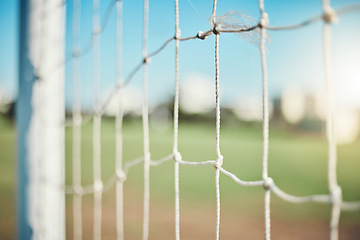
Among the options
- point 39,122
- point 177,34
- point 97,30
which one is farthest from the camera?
point 97,30

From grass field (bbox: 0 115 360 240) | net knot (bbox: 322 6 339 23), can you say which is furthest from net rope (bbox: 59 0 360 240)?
grass field (bbox: 0 115 360 240)

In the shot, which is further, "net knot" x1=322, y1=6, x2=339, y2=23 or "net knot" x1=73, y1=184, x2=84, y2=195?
"net knot" x1=73, y1=184, x2=84, y2=195

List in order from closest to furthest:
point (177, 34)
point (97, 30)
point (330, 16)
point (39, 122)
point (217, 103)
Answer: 1. point (330, 16)
2. point (217, 103)
3. point (177, 34)
4. point (39, 122)
5. point (97, 30)

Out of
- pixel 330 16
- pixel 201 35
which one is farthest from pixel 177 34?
pixel 330 16

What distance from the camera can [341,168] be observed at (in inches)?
228

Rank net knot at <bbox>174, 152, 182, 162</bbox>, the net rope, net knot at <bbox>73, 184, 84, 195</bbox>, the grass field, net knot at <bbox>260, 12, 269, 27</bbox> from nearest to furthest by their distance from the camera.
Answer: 1. the net rope
2. net knot at <bbox>260, 12, 269, 27</bbox>
3. net knot at <bbox>174, 152, 182, 162</bbox>
4. net knot at <bbox>73, 184, 84, 195</bbox>
5. the grass field

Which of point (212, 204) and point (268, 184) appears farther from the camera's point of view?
point (212, 204)

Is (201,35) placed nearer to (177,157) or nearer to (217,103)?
(217,103)

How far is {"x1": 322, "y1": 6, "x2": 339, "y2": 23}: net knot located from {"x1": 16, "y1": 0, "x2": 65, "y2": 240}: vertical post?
24.5 inches

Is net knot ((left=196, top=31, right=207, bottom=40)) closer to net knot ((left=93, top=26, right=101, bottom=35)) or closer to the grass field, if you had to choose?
net knot ((left=93, top=26, right=101, bottom=35))

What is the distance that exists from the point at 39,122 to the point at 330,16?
0.66 metres

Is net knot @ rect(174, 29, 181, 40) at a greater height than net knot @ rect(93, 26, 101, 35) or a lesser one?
lesser

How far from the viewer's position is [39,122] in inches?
30.6

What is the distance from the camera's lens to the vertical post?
30.2 inches
